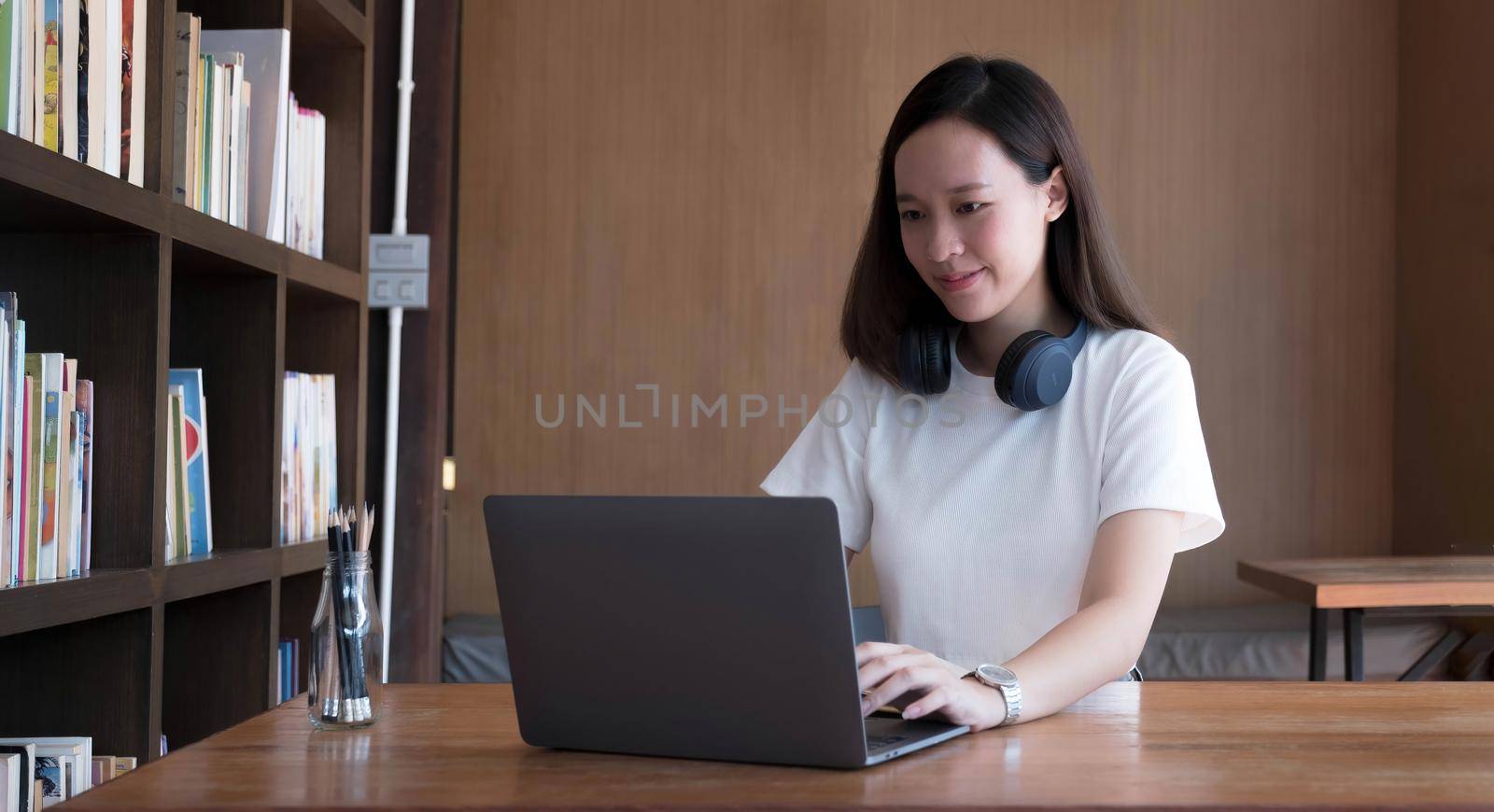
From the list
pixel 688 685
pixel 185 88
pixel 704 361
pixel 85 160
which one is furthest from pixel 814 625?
pixel 704 361

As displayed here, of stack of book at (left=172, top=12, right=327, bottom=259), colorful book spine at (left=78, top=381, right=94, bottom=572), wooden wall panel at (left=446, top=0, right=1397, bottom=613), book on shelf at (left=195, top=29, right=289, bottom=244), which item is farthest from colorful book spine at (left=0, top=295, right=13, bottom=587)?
wooden wall panel at (left=446, top=0, right=1397, bottom=613)

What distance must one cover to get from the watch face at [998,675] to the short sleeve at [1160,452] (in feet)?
1.22

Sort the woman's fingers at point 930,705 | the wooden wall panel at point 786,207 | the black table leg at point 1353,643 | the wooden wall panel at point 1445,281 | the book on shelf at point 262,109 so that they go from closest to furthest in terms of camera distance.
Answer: the woman's fingers at point 930,705, the book on shelf at point 262,109, the black table leg at point 1353,643, the wooden wall panel at point 1445,281, the wooden wall panel at point 786,207

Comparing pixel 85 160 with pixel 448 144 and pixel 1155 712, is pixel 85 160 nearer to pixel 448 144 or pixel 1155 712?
pixel 1155 712

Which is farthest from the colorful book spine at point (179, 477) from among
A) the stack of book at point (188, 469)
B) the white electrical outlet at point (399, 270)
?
the white electrical outlet at point (399, 270)

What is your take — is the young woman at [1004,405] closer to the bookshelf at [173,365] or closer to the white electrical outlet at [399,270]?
the bookshelf at [173,365]

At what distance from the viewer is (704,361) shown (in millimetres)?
3414

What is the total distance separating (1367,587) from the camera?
236 cm

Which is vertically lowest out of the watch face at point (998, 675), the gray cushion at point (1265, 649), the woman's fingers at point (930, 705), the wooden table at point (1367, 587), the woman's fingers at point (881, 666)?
the gray cushion at point (1265, 649)

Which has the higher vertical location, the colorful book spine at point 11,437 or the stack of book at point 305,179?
the stack of book at point 305,179

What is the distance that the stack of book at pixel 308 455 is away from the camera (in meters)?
2.29

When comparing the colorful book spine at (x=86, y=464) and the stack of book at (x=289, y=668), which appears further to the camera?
the stack of book at (x=289, y=668)

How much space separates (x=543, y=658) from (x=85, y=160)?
102cm

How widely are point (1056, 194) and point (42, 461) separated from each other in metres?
1.26
